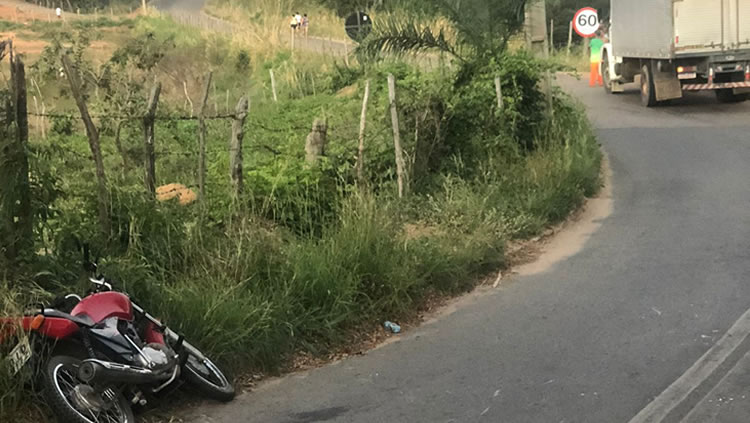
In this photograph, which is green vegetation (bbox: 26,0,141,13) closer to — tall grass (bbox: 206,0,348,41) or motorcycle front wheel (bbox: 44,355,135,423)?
tall grass (bbox: 206,0,348,41)

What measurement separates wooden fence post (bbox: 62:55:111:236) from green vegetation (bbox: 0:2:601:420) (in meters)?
0.10

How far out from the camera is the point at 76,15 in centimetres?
5978

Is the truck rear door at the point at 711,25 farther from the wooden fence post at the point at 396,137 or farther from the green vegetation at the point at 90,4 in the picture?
the green vegetation at the point at 90,4

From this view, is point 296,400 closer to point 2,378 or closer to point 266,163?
point 2,378

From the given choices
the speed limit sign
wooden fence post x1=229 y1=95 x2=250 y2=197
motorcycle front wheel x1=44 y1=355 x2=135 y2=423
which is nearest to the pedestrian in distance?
the speed limit sign

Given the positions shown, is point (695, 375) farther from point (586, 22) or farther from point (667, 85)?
point (586, 22)

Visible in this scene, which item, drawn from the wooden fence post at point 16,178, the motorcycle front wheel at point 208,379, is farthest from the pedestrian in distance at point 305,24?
the motorcycle front wheel at point 208,379

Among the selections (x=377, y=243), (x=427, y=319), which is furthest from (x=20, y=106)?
(x=427, y=319)

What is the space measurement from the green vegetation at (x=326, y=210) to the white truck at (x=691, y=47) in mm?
5544

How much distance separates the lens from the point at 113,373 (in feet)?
18.3

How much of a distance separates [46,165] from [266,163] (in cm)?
441

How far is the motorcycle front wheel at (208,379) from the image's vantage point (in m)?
6.22

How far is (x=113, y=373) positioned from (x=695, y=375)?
13.1 feet

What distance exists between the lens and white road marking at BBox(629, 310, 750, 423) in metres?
Result: 6.04
